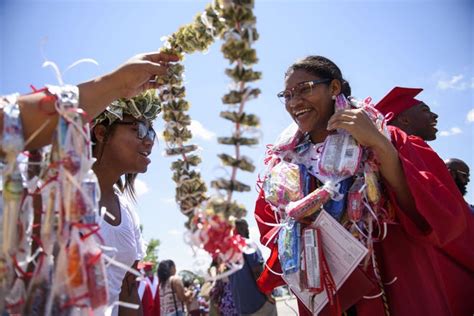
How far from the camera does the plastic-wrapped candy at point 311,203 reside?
220 cm

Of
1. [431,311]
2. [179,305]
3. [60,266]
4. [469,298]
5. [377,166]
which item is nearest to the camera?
[60,266]

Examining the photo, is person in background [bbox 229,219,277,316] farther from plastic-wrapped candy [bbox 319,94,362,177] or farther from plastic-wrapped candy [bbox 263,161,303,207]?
plastic-wrapped candy [bbox 319,94,362,177]

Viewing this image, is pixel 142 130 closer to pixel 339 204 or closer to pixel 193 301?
pixel 339 204

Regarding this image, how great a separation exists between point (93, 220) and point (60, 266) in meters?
0.18

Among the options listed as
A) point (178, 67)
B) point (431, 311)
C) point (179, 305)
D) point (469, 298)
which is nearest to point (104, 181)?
point (178, 67)

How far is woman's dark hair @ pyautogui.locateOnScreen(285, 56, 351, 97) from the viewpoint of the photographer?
8.21 ft

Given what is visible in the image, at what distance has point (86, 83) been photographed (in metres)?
1.66

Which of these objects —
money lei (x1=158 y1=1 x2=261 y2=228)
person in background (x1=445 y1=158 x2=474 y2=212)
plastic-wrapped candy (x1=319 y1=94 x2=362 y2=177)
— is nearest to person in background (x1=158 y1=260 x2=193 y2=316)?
person in background (x1=445 y1=158 x2=474 y2=212)

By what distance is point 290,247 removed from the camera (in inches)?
88.6

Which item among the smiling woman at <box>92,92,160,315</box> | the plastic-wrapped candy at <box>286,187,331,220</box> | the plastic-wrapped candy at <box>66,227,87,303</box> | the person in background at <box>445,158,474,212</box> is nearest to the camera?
the plastic-wrapped candy at <box>66,227,87,303</box>

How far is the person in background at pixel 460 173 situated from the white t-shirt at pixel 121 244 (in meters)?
3.36

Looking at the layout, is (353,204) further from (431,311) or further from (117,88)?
(117,88)

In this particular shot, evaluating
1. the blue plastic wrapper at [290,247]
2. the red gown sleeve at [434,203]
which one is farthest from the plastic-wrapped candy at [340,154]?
the blue plastic wrapper at [290,247]

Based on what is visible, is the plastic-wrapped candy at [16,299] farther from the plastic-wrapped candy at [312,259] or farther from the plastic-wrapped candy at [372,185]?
the plastic-wrapped candy at [372,185]
